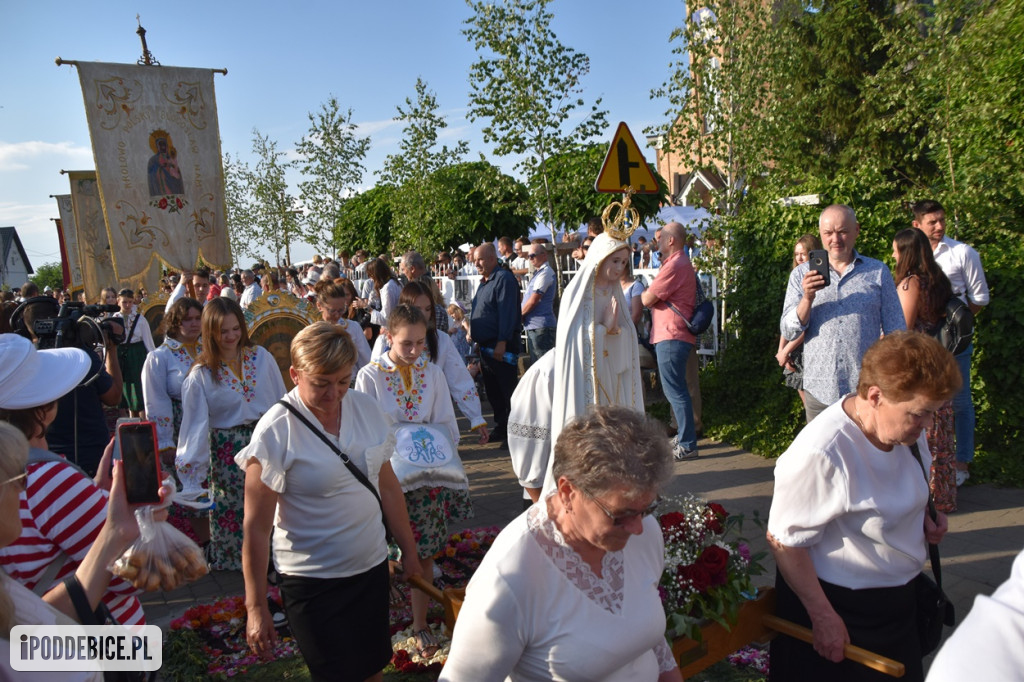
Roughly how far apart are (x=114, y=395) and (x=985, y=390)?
668 centimetres

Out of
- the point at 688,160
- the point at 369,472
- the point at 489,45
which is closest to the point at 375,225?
the point at 489,45

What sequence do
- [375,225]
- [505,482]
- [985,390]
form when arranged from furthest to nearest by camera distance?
1. [375,225]
2. [505,482]
3. [985,390]

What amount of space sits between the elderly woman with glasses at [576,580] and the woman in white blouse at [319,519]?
1.03 meters

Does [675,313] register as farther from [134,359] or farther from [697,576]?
[134,359]

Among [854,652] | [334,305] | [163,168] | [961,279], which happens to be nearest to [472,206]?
[163,168]

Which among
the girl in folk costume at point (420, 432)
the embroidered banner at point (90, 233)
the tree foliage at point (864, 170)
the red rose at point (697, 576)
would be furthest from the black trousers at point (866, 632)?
the embroidered banner at point (90, 233)

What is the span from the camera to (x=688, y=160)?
9.09 m

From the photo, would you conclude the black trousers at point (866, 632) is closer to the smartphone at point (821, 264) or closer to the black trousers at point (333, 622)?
the black trousers at point (333, 622)

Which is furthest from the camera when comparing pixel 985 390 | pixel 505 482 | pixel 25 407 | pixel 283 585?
pixel 505 482

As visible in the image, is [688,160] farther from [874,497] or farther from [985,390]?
[874,497]

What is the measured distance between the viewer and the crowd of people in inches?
80.6

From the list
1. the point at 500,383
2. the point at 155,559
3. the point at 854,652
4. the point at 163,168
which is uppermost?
the point at 163,168

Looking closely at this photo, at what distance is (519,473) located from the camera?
4.09 m

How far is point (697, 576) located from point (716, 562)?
0.35ft
